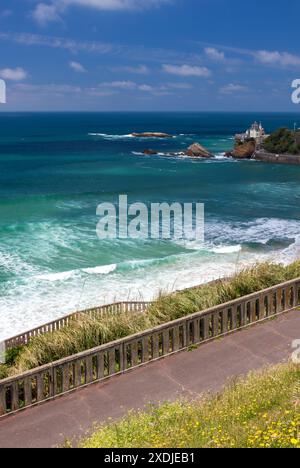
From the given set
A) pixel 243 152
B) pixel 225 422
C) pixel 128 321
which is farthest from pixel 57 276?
pixel 243 152

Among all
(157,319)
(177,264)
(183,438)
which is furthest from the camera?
(177,264)

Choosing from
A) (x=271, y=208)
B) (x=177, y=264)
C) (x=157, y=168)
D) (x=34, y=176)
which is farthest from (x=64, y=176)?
(x=177, y=264)

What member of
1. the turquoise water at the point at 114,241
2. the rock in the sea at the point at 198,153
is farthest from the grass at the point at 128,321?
the rock in the sea at the point at 198,153

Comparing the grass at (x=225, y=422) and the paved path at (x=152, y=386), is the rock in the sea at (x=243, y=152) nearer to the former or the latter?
the paved path at (x=152, y=386)

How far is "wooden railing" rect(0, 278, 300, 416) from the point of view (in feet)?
26.7

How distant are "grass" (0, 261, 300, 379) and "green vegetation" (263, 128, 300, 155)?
69.0 m

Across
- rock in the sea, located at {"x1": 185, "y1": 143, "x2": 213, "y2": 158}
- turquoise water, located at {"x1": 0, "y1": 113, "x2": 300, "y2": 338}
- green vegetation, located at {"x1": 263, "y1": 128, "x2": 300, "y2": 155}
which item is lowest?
turquoise water, located at {"x1": 0, "y1": 113, "x2": 300, "y2": 338}

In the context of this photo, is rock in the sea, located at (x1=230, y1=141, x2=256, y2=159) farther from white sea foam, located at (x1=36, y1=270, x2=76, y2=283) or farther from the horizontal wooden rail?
the horizontal wooden rail

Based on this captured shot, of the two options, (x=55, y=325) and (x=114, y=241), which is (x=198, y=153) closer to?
(x=114, y=241)

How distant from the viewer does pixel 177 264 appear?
23656mm

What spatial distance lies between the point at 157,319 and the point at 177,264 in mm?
13179

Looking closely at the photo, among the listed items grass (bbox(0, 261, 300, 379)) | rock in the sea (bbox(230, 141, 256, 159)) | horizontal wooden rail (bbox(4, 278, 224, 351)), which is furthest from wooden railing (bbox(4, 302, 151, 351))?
rock in the sea (bbox(230, 141, 256, 159))

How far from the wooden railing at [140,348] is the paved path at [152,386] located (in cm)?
18
